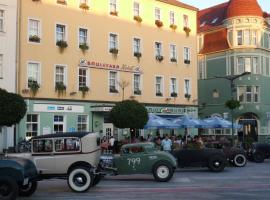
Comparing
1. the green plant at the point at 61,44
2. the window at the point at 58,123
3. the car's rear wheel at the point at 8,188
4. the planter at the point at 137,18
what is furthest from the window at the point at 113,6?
the car's rear wheel at the point at 8,188

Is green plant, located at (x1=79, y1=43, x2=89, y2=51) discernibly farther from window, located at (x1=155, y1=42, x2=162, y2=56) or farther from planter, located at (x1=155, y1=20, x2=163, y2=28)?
planter, located at (x1=155, y1=20, x2=163, y2=28)

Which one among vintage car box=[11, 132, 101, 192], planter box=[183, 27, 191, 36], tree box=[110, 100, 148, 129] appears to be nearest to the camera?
vintage car box=[11, 132, 101, 192]

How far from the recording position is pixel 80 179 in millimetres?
15938

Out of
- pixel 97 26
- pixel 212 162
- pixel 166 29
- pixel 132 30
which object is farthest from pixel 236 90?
pixel 212 162

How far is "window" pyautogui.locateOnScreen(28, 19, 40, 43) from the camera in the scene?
3478 cm

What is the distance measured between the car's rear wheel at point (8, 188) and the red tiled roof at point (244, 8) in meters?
45.2

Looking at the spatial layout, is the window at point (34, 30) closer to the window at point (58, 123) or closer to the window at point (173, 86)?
the window at point (58, 123)

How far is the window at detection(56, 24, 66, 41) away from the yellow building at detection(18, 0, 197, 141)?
0.24ft

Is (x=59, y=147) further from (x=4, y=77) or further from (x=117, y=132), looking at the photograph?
(x=117, y=132)

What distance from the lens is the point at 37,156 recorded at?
16.3 m

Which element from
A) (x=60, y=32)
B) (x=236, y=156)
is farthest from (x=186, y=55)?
(x=236, y=156)

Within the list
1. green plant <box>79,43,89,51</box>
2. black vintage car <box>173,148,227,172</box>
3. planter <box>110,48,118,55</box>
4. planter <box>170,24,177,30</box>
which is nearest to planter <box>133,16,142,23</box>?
planter <box>110,48,118,55</box>

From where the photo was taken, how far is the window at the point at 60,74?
36406 mm

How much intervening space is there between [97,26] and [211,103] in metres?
22.3
